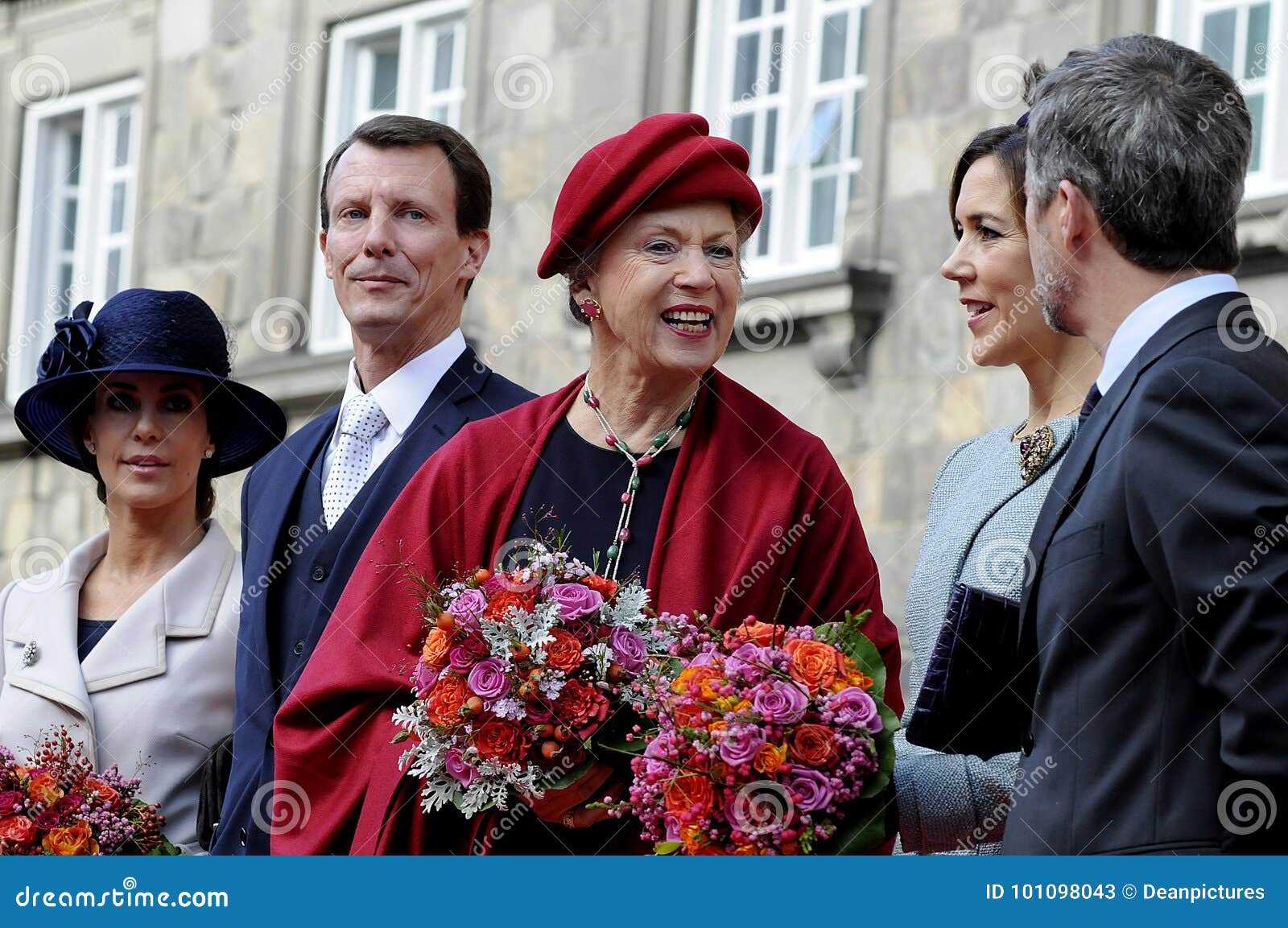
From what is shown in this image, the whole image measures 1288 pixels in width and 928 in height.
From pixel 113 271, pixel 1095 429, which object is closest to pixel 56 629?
pixel 1095 429

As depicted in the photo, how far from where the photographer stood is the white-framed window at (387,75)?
1231 cm

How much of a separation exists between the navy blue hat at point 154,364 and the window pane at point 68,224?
9.80 metres

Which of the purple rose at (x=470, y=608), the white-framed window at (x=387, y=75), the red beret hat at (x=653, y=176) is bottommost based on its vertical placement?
the purple rose at (x=470, y=608)

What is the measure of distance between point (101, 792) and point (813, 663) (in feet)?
5.90

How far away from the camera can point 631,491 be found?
13.1ft

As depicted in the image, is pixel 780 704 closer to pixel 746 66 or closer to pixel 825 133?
pixel 825 133

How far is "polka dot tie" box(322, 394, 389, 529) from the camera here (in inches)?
188

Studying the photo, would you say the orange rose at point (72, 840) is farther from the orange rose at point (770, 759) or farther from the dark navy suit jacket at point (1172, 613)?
the dark navy suit jacket at point (1172, 613)

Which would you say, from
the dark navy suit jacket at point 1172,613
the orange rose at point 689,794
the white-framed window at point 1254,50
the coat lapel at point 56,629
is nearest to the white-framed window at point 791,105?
the white-framed window at point 1254,50

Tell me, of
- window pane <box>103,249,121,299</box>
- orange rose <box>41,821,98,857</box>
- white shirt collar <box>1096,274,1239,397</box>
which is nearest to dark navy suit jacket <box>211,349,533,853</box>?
orange rose <box>41,821,98,857</box>

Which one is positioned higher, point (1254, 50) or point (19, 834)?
point (1254, 50)

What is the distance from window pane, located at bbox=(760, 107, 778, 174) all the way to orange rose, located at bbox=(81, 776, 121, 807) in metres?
6.69

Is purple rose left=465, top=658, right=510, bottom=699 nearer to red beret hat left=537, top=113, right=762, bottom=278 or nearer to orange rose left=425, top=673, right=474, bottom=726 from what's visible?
orange rose left=425, top=673, right=474, bottom=726

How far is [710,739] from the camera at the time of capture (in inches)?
129
